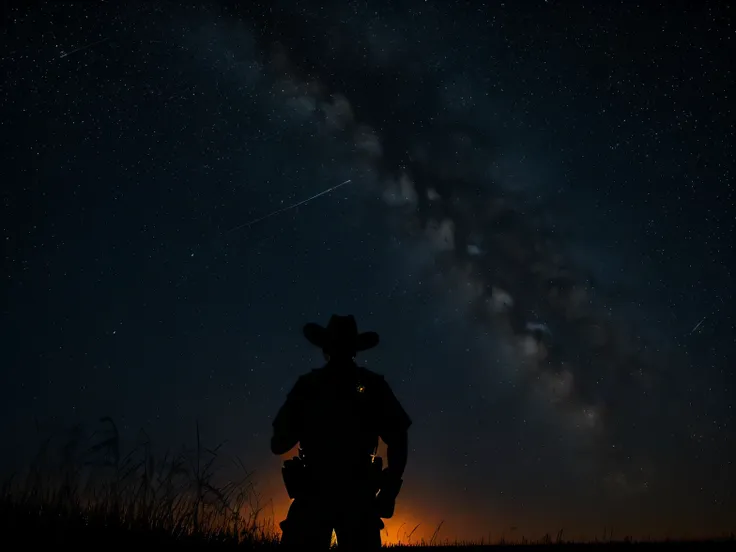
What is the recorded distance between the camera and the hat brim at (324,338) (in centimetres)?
557

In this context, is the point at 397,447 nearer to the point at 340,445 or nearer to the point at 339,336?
the point at 340,445

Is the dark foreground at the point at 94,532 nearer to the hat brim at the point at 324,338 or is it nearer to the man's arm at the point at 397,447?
the man's arm at the point at 397,447

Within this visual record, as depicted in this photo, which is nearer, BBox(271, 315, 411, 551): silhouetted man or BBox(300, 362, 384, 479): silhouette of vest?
BBox(271, 315, 411, 551): silhouetted man

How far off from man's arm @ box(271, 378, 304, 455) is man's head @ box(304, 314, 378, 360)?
0.41 meters

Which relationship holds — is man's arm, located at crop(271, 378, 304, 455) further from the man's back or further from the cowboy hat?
the cowboy hat

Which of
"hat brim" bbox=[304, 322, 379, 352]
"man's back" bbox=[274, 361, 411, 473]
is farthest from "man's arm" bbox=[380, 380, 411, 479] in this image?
"hat brim" bbox=[304, 322, 379, 352]

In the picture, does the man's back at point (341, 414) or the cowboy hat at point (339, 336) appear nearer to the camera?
the man's back at point (341, 414)

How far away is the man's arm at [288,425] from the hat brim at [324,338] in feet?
1.36

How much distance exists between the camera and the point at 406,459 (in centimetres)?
554

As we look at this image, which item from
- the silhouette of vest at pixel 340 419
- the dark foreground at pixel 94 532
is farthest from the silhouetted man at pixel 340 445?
the dark foreground at pixel 94 532

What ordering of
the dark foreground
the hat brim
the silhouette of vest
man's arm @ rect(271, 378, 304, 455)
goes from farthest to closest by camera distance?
the hat brim, man's arm @ rect(271, 378, 304, 455), the silhouette of vest, the dark foreground

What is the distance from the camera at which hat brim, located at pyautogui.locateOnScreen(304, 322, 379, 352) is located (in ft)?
18.3

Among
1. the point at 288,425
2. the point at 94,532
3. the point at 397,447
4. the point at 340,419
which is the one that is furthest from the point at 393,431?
the point at 94,532

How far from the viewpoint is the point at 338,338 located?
18.1ft
